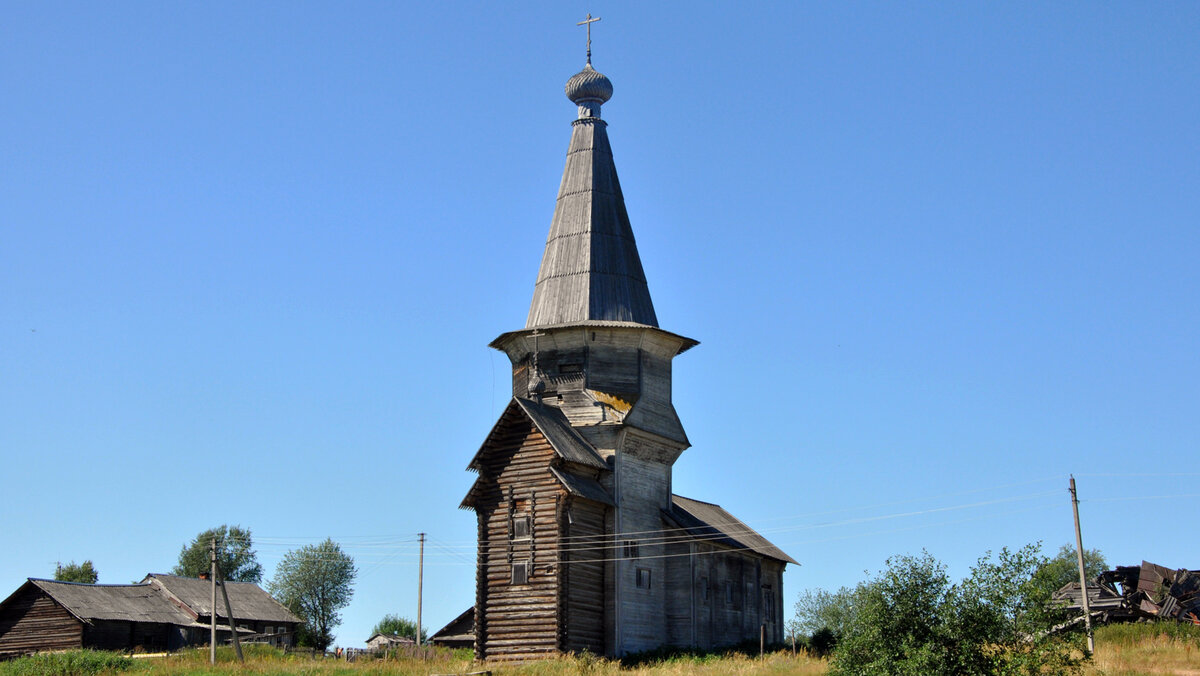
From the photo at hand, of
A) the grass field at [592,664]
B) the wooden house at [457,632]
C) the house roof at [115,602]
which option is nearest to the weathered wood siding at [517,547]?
the grass field at [592,664]

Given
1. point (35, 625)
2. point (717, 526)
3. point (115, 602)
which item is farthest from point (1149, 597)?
point (35, 625)

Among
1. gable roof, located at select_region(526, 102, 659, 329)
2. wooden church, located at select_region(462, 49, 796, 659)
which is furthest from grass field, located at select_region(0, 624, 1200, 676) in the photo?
gable roof, located at select_region(526, 102, 659, 329)

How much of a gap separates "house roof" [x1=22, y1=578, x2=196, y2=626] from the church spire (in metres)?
22.4

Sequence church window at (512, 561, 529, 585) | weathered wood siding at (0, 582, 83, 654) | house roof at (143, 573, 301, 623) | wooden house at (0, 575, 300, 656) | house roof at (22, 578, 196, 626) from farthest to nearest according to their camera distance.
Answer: house roof at (143, 573, 301, 623)
house roof at (22, 578, 196, 626)
wooden house at (0, 575, 300, 656)
weathered wood siding at (0, 582, 83, 654)
church window at (512, 561, 529, 585)

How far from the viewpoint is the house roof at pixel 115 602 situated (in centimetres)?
4903

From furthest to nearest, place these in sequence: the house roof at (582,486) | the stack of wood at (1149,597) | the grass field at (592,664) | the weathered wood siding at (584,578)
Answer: the stack of wood at (1149,597), the house roof at (582,486), the weathered wood siding at (584,578), the grass field at (592,664)

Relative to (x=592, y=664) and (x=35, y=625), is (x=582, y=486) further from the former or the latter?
(x=35, y=625)

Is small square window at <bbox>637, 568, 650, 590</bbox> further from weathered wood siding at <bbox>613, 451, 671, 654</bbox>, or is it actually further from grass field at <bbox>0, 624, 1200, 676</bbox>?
grass field at <bbox>0, 624, 1200, 676</bbox>

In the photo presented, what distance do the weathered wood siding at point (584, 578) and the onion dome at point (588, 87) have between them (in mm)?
16314

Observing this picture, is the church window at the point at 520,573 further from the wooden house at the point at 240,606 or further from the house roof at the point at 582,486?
the wooden house at the point at 240,606

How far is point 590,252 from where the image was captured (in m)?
42.8

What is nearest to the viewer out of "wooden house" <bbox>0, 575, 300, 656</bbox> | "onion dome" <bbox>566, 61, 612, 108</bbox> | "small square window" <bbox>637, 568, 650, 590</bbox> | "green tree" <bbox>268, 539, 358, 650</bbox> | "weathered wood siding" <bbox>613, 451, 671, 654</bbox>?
"weathered wood siding" <bbox>613, 451, 671, 654</bbox>

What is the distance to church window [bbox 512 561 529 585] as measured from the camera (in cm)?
3647

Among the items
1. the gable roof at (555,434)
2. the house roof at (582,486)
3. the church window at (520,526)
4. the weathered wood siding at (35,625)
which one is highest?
the gable roof at (555,434)
